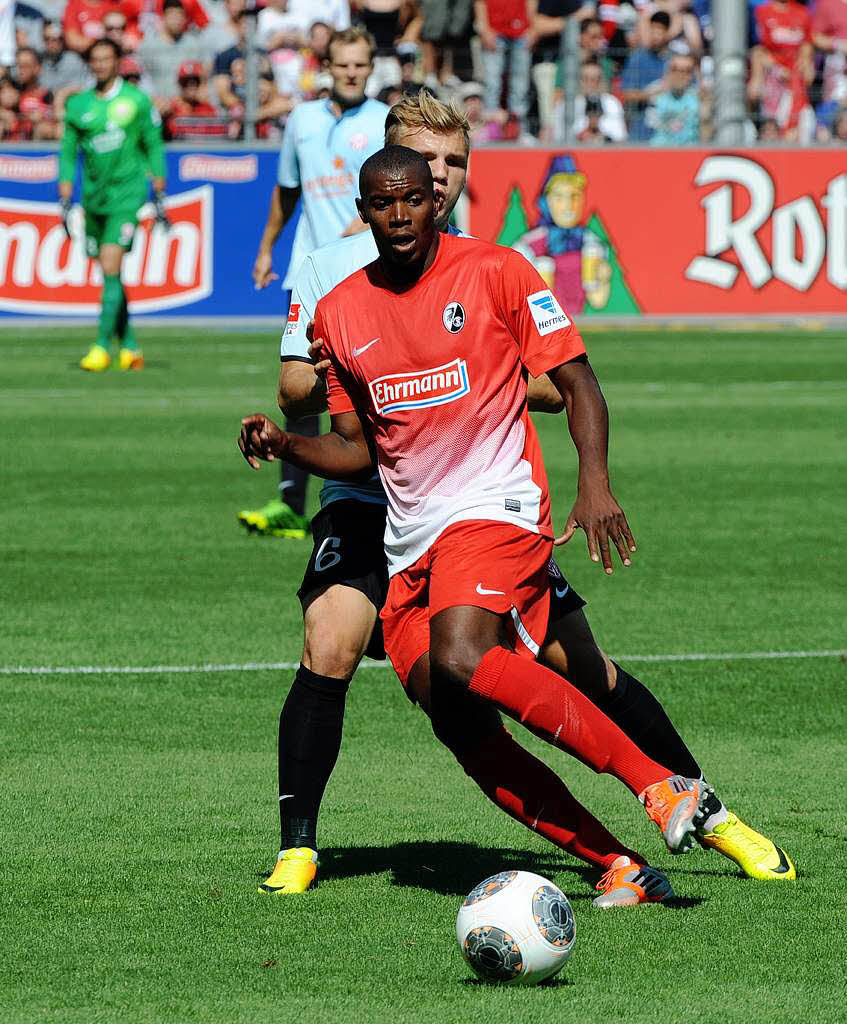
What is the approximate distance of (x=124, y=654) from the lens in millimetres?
8016

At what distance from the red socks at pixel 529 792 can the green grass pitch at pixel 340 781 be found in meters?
0.18

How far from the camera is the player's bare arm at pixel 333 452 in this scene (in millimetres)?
4875

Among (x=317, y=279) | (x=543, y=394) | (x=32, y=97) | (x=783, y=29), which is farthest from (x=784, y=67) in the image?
(x=543, y=394)

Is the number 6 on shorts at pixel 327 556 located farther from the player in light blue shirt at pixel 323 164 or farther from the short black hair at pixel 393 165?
the player in light blue shirt at pixel 323 164

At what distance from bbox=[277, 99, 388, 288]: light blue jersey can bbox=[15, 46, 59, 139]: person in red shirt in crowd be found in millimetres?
15031

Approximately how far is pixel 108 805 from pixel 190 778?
37 centimetres

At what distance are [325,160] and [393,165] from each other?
5750mm

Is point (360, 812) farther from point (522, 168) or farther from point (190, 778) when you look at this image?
point (522, 168)

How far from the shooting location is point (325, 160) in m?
10.4

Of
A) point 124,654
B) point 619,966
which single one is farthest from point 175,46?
point 619,966

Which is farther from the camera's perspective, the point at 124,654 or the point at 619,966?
the point at 124,654

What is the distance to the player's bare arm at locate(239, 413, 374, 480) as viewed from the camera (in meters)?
4.88

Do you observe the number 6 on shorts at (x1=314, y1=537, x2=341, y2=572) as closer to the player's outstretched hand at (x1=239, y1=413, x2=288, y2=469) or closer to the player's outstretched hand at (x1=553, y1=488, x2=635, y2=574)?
the player's outstretched hand at (x1=239, y1=413, x2=288, y2=469)

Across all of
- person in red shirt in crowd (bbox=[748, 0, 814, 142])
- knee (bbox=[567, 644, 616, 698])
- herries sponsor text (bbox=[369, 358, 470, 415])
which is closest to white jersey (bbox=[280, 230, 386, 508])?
herries sponsor text (bbox=[369, 358, 470, 415])
